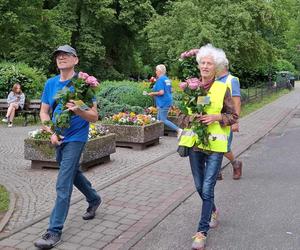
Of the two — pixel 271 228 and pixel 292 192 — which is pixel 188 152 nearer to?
pixel 271 228

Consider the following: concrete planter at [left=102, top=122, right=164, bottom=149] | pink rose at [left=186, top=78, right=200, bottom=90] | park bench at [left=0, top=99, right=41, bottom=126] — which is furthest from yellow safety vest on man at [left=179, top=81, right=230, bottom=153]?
park bench at [left=0, top=99, right=41, bottom=126]

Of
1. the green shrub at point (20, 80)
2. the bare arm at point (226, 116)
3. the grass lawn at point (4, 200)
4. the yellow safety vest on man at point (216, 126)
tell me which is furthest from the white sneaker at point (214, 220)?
the green shrub at point (20, 80)

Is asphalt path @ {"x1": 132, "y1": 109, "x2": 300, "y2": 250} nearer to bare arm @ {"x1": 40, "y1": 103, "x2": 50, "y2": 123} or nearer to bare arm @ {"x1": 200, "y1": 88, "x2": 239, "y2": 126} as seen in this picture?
bare arm @ {"x1": 200, "y1": 88, "x2": 239, "y2": 126}

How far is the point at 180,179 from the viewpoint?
843cm

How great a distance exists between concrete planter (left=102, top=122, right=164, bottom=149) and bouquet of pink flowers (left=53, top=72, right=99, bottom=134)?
5932 millimetres

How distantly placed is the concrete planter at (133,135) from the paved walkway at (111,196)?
0.75ft

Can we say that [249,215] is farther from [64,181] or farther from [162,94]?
[162,94]

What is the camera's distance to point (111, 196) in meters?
7.16

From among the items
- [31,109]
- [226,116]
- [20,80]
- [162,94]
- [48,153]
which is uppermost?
[226,116]

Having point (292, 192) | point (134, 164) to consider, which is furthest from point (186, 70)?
point (134, 164)

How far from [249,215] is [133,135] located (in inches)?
207

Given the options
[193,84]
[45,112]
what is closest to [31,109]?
[45,112]

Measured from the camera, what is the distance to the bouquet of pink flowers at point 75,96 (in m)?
5.09

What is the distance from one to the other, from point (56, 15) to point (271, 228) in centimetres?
2362
